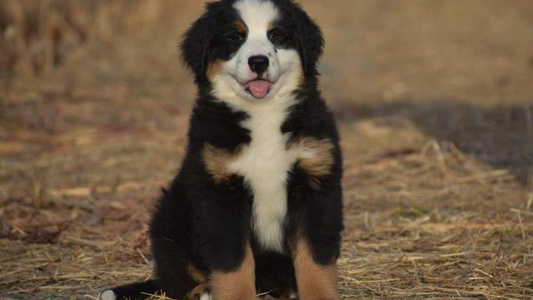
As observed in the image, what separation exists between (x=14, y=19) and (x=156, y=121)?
3.25 meters

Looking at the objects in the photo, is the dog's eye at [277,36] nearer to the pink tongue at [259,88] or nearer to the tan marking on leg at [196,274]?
the pink tongue at [259,88]

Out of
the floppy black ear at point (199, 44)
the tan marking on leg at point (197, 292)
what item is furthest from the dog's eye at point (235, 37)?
the tan marking on leg at point (197, 292)

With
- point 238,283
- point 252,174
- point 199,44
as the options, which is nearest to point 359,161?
point 199,44

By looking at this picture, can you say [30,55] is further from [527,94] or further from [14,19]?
[527,94]

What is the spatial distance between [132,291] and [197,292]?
1.12ft

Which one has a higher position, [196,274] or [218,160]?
[218,160]

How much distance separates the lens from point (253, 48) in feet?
12.8

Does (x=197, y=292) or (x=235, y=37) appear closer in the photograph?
(x=197, y=292)

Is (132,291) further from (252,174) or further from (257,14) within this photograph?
(257,14)

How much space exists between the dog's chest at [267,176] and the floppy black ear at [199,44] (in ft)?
1.40

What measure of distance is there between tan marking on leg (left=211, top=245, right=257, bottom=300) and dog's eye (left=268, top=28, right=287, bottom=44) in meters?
0.97

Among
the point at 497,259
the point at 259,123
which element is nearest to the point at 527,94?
the point at 497,259

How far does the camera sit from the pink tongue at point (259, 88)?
3.91 meters

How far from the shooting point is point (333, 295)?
3.68 m
